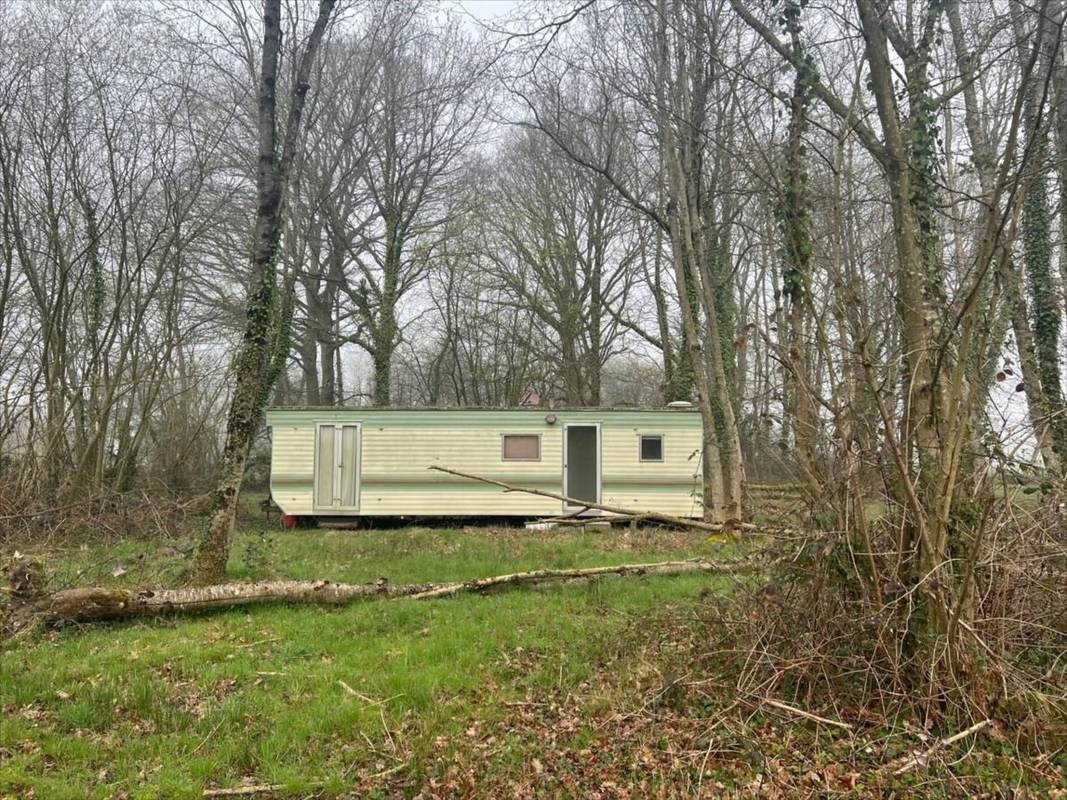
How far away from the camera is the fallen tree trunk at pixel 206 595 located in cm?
571

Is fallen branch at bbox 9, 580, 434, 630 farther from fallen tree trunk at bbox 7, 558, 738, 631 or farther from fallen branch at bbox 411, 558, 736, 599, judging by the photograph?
fallen branch at bbox 411, 558, 736, 599

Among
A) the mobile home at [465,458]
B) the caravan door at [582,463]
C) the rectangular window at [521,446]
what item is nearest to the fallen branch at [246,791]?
the mobile home at [465,458]

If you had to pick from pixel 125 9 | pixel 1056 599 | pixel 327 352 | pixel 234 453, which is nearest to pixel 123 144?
pixel 125 9

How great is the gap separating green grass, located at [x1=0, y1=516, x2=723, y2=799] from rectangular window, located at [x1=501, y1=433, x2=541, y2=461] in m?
6.04

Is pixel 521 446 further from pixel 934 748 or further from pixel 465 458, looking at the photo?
pixel 934 748

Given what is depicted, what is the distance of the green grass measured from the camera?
3557 mm

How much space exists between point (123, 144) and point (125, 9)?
227 centimetres

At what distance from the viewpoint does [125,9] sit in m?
12.2

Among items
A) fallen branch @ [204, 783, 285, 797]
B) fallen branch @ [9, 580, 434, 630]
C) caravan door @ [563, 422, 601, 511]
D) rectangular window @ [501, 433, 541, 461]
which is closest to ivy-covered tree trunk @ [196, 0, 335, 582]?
fallen branch @ [9, 580, 434, 630]

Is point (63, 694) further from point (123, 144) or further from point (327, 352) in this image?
point (327, 352)

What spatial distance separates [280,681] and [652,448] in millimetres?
10066

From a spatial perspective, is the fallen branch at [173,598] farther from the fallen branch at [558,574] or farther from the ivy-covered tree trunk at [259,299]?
the ivy-covered tree trunk at [259,299]

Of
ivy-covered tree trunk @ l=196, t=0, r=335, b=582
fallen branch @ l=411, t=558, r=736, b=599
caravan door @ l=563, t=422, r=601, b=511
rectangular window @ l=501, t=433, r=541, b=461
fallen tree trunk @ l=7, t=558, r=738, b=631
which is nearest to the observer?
fallen tree trunk @ l=7, t=558, r=738, b=631

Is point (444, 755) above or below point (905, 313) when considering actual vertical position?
below
